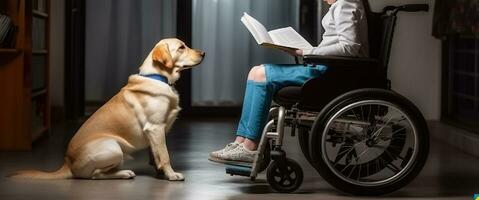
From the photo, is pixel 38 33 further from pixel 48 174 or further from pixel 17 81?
pixel 48 174

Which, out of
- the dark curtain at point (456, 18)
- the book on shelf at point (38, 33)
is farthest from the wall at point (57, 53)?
the dark curtain at point (456, 18)

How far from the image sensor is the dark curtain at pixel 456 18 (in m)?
4.17

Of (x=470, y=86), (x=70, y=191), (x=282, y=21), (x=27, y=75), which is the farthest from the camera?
(x=282, y=21)

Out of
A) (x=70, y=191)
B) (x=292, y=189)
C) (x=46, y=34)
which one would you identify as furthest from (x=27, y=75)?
(x=292, y=189)

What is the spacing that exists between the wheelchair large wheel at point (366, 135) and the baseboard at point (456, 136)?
4.53ft

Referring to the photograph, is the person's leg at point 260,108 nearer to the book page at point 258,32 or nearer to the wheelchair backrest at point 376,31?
the book page at point 258,32

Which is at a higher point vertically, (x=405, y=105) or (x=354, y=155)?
(x=405, y=105)

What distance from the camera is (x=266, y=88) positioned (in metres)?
2.95

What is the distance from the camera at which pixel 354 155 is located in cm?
289

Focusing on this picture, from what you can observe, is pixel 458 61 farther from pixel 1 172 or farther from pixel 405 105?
pixel 1 172

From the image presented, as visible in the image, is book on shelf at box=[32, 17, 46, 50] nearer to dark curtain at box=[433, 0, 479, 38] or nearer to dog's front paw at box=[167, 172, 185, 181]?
dog's front paw at box=[167, 172, 185, 181]

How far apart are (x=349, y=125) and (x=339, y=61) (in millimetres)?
243

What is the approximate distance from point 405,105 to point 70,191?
4.29 ft

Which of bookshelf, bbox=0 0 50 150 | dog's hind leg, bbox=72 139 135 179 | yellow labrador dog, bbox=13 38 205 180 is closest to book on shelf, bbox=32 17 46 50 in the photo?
bookshelf, bbox=0 0 50 150
